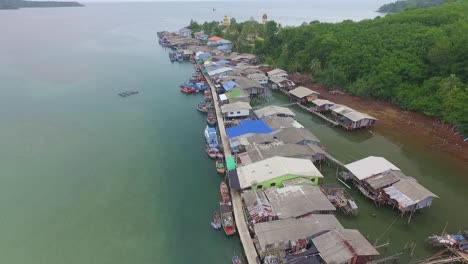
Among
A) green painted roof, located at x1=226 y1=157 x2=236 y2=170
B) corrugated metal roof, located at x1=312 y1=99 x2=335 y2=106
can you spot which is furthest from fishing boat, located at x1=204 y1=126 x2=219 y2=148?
corrugated metal roof, located at x1=312 y1=99 x2=335 y2=106

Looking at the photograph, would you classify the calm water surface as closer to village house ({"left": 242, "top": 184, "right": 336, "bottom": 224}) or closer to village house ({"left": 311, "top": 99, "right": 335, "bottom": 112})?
village house ({"left": 311, "top": 99, "right": 335, "bottom": 112})

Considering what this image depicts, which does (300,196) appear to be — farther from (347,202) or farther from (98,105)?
(98,105)

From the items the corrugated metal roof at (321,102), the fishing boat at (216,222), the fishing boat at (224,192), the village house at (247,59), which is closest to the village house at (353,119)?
the corrugated metal roof at (321,102)

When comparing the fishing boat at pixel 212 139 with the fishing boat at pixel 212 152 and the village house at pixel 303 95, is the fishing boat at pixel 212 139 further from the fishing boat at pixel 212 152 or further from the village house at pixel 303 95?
the village house at pixel 303 95

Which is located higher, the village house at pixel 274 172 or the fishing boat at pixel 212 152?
the village house at pixel 274 172

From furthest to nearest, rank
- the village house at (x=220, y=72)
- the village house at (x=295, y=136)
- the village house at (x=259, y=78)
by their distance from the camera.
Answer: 1. the village house at (x=220, y=72)
2. the village house at (x=259, y=78)
3. the village house at (x=295, y=136)

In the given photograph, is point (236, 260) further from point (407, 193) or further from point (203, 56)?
point (203, 56)

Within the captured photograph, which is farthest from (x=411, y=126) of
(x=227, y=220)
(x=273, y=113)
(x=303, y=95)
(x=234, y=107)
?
(x=227, y=220)
